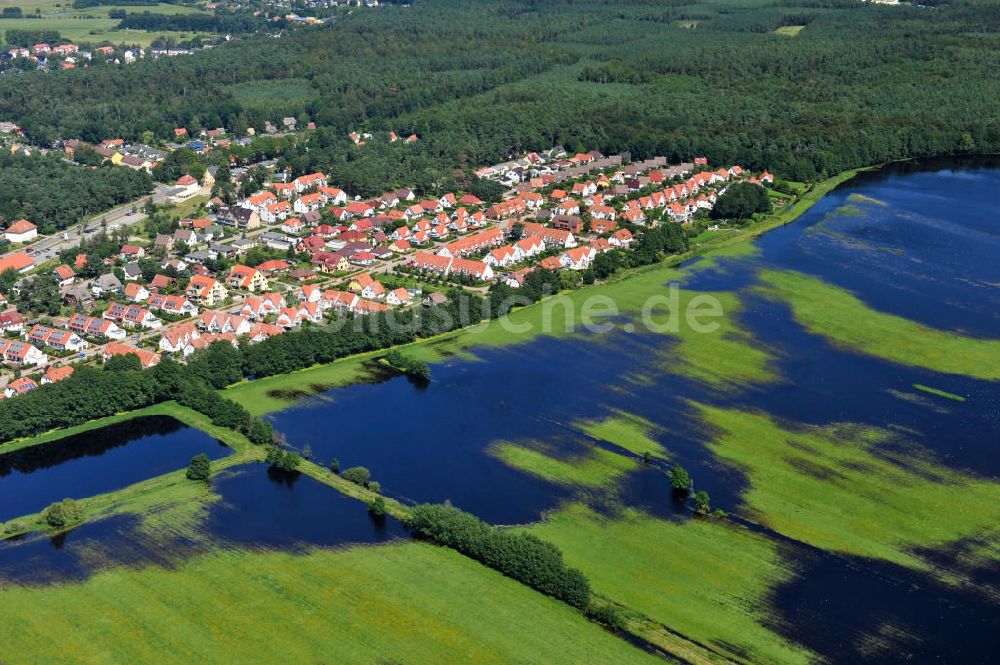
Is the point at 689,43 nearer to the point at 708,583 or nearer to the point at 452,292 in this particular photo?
the point at 452,292

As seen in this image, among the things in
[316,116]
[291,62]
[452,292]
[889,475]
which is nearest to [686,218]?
[452,292]

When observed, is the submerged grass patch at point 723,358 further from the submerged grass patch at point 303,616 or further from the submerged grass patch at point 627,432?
the submerged grass patch at point 303,616

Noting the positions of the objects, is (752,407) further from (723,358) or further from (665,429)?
(723,358)

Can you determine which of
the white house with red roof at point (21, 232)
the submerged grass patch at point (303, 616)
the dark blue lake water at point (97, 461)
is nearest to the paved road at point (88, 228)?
the white house with red roof at point (21, 232)

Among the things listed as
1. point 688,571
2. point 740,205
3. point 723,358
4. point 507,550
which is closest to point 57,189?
point 740,205

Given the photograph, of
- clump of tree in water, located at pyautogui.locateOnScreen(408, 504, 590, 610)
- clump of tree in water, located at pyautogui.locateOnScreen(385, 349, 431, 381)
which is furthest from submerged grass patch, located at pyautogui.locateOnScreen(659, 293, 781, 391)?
clump of tree in water, located at pyautogui.locateOnScreen(408, 504, 590, 610)

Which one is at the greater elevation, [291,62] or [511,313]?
[291,62]

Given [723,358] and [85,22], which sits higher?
[85,22]
